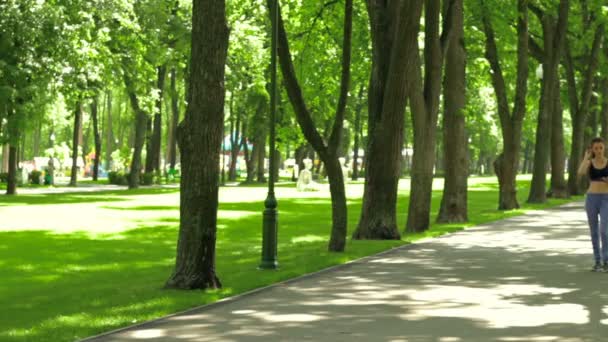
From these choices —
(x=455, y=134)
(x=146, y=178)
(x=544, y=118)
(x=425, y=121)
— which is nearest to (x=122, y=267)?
(x=425, y=121)

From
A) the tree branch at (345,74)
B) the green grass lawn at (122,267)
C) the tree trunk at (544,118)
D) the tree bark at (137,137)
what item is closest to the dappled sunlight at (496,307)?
the green grass lawn at (122,267)

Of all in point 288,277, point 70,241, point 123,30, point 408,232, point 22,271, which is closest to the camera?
point 288,277

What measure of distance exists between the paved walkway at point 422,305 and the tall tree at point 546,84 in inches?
817

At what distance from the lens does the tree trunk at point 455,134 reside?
28.2 m

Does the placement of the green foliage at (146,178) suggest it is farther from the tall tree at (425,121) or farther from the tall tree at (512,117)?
the tall tree at (425,121)

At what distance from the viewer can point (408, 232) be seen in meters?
25.1

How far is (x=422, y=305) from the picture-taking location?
39.7 feet

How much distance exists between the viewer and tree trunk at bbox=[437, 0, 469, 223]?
28234mm

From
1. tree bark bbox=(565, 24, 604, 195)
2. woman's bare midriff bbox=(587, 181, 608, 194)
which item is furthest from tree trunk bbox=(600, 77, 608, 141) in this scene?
woman's bare midriff bbox=(587, 181, 608, 194)

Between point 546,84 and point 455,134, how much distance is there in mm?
12083

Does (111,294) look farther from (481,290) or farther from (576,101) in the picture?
(576,101)

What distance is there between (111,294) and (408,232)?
41.9 ft

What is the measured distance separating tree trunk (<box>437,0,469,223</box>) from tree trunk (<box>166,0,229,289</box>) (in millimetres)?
15151

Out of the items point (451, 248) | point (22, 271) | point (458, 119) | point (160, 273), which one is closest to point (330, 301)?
point (160, 273)
